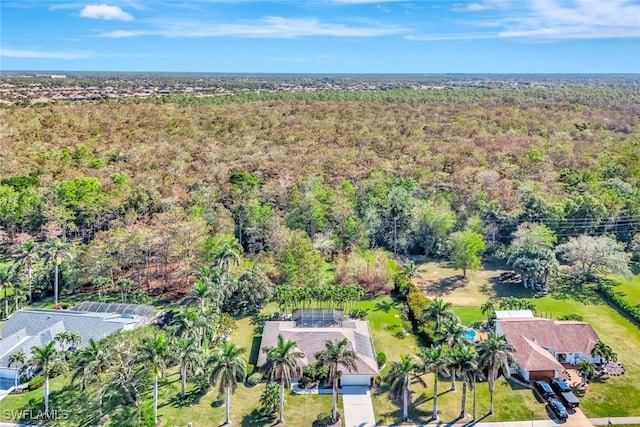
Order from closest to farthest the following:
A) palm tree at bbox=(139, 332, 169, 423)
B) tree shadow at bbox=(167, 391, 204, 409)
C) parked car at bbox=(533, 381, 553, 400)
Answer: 1. palm tree at bbox=(139, 332, 169, 423)
2. tree shadow at bbox=(167, 391, 204, 409)
3. parked car at bbox=(533, 381, 553, 400)

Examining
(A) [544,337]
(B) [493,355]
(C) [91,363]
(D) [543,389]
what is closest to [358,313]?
(A) [544,337]

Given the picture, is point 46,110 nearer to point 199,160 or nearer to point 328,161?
point 199,160

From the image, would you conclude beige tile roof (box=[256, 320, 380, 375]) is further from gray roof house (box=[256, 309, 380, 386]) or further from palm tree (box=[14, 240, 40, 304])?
palm tree (box=[14, 240, 40, 304])

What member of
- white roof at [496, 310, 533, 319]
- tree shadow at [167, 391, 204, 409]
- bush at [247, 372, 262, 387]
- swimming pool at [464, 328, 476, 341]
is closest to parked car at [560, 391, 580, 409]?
swimming pool at [464, 328, 476, 341]

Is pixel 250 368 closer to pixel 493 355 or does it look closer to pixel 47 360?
pixel 47 360

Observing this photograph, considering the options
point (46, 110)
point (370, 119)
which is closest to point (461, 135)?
point (370, 119)

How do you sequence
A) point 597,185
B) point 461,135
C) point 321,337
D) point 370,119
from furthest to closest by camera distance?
point 370,119 < point 461,135 < point 597,185 < point 321,337

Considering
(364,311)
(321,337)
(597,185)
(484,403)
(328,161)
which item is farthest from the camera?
(328,161)
